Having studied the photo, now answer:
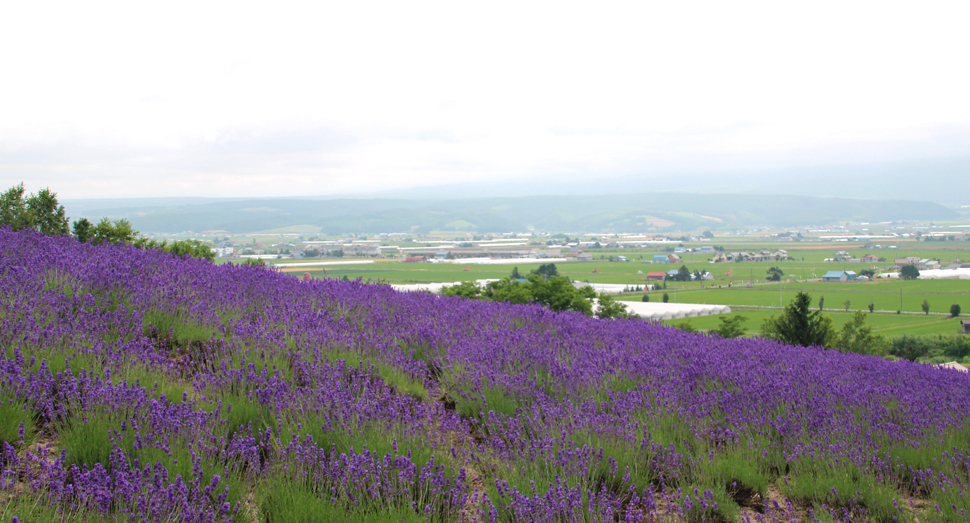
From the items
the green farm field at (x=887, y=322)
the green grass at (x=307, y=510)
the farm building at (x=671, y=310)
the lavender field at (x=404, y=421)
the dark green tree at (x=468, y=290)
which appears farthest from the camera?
the green farm field at (x=887, y=322)

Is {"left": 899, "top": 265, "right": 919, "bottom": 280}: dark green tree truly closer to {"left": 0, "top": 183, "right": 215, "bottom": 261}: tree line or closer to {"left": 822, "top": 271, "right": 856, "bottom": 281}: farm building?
{"left": 822, "top": 271, "right": 856, "bottom": 281}: farm building

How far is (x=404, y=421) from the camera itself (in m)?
3.11

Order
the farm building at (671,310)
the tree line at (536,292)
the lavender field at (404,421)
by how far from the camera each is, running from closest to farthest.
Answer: the lavender field at (404,421) < the tree line at (536,292) < the farm building at (671,310)

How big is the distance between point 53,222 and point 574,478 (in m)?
14.1

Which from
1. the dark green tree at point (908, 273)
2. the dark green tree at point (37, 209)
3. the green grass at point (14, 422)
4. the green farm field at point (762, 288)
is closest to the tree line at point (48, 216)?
the dark green tree at point (37, 209)

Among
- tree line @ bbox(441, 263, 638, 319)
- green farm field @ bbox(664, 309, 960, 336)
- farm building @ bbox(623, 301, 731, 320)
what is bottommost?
green farm field @ bbox(664, 309, 960, 336)

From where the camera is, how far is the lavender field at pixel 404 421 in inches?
94.6

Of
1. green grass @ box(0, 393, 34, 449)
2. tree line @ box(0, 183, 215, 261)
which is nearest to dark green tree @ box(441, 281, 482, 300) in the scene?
tree line @ box(0, 183, 215, 261)

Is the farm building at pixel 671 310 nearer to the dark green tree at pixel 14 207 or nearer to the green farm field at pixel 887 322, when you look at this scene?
the green farm field at pixel 887 322

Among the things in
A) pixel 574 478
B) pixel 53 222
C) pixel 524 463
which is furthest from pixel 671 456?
pixel 53 222

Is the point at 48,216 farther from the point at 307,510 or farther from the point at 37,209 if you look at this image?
the point at 307,510

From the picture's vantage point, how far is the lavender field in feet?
7.88

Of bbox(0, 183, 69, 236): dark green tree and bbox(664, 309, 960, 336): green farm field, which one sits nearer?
bbox(0, 183, 69, 236): dark green tree

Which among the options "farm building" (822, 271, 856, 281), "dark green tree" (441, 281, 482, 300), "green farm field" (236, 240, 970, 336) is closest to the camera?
"dark green tree" (441, 281, 482, 300)
